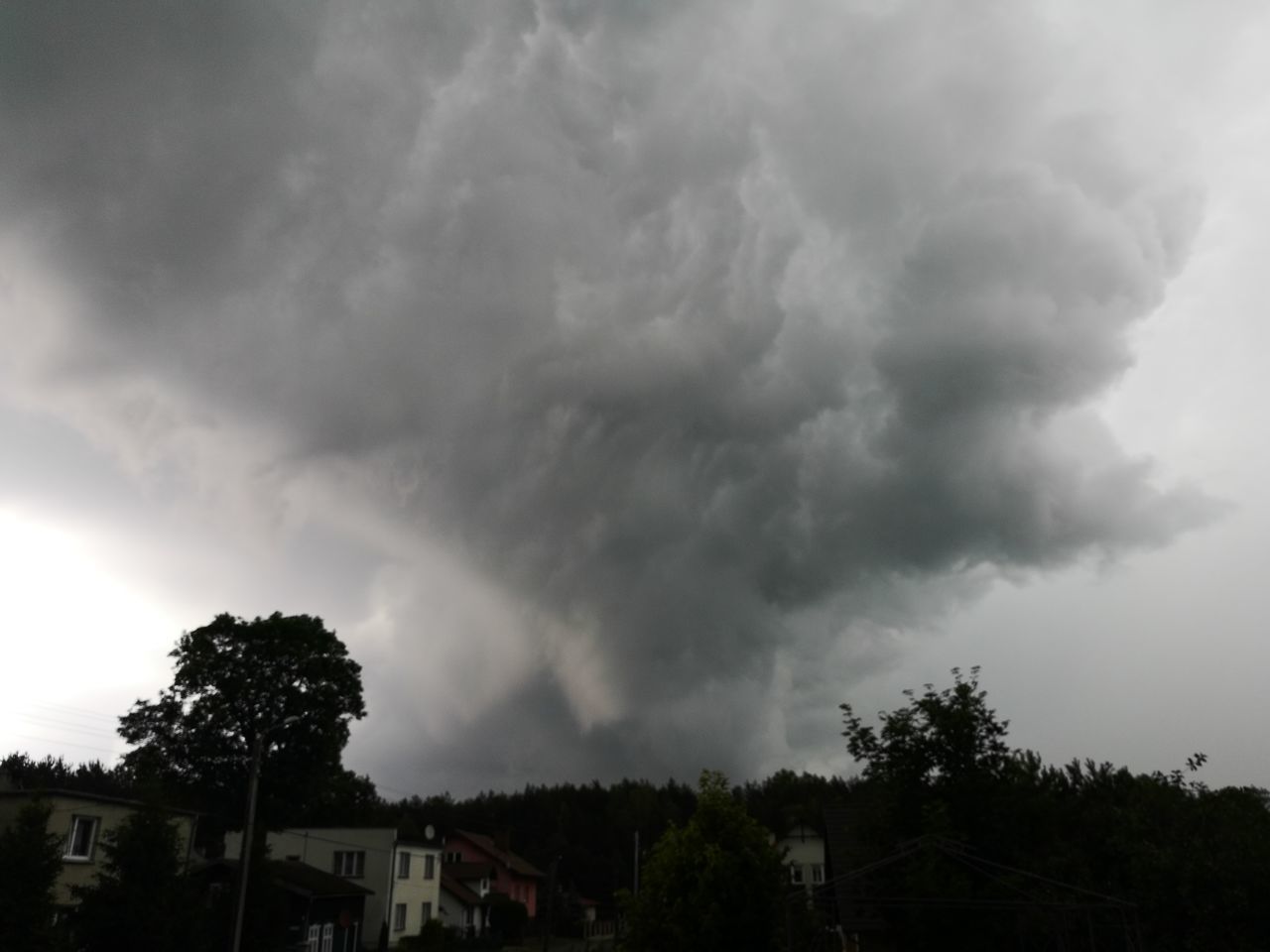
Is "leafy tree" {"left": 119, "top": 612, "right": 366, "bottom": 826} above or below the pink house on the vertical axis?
above

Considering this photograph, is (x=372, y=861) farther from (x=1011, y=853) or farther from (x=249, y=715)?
(x=1011, y=853)

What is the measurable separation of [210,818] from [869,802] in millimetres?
45754

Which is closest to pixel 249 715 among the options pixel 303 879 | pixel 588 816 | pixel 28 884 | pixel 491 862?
pixel 303 879

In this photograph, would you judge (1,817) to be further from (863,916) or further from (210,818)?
(863,916)

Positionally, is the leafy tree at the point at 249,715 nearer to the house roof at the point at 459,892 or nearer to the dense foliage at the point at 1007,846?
the house roof at the point at 459,892

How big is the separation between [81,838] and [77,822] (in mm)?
733

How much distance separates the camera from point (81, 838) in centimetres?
3866

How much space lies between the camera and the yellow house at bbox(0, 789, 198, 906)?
3697 centimetres

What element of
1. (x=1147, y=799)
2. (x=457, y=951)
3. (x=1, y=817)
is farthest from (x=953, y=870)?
(x=457, y=951)

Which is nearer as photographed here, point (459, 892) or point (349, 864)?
point (349, 864)

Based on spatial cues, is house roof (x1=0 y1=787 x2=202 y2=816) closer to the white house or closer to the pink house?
the pink house

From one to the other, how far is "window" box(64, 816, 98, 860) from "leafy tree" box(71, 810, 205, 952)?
19.7 ft

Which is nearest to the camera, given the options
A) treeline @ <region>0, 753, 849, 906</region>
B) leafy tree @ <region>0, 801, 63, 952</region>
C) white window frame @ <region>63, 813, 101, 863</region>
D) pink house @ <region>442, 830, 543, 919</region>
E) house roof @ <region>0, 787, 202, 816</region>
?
leafy tree @ <region>0, 801, 63, 952</region>

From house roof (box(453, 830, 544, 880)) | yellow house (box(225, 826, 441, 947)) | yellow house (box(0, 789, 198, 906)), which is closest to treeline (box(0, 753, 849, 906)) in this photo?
house roof (box(453, 830, 544, 880))
